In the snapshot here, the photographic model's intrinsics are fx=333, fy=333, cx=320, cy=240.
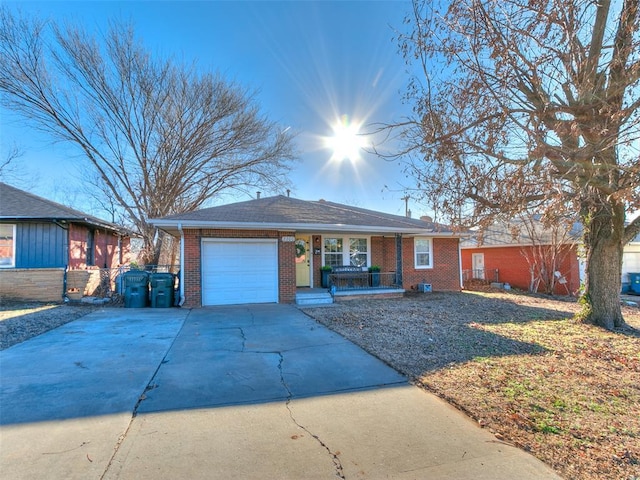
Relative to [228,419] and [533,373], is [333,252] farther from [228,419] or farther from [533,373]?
[228,419]

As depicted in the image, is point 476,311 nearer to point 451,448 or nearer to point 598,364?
point 598,364

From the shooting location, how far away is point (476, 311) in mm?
9727

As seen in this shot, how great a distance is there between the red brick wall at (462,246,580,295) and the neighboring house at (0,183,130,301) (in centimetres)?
2009

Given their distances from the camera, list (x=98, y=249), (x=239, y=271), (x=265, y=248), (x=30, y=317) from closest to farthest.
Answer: (x=30, y=317) < (x=239, y=271) < (x=265, y=248) < (x=98, y=249)

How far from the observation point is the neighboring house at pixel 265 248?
10195mm

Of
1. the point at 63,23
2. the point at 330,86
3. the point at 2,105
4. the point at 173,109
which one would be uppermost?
the point at 63,23

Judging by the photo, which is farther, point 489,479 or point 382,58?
point 382,58

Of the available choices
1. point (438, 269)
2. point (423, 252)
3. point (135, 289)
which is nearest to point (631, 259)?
point (438, 269)

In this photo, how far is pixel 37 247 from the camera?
12.0 m

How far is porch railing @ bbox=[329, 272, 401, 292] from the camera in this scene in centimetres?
1266

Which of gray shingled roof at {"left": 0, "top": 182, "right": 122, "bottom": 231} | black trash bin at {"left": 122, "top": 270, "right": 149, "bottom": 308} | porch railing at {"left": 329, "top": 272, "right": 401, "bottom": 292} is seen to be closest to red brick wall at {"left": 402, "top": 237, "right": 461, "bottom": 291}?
porch railing at {"left": 329, "top": 272, "right": 401, "bottom": 292}

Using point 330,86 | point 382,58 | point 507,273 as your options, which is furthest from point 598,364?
point 507,273

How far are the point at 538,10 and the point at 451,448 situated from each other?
15.5ft

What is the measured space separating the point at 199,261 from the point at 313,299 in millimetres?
3814
